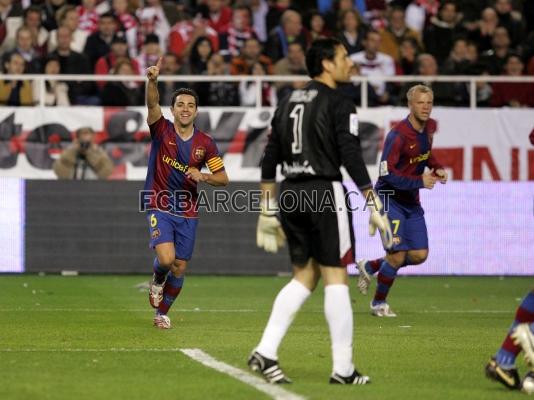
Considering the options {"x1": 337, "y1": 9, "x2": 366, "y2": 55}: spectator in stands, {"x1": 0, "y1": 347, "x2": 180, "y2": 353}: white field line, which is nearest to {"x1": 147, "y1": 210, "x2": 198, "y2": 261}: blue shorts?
{"x1": 0, "y1": 347, "x2": 180, "y2": 353}: white field line

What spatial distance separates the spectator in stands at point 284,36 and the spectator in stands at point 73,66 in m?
3.11

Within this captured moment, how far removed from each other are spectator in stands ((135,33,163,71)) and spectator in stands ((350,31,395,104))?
10.4ft

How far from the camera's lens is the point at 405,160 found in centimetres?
1394

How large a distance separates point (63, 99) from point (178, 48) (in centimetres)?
230

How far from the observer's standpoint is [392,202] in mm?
14141

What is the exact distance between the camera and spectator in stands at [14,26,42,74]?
802 inches

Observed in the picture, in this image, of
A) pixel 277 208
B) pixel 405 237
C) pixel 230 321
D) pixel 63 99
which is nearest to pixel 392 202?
pixel 405 237

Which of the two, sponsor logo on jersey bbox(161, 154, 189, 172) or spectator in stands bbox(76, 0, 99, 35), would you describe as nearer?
sponsor logo on jersey bbox(161, 154, 189, 172)

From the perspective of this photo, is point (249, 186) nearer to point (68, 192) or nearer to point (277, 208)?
point (68, 192)

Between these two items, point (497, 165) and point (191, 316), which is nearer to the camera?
point (191, 316)

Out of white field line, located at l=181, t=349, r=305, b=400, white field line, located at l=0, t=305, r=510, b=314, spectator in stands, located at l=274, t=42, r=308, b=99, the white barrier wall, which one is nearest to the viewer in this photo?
white field line, located at l=181, t=349, r=305, b=400

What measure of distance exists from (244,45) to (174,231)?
928cm

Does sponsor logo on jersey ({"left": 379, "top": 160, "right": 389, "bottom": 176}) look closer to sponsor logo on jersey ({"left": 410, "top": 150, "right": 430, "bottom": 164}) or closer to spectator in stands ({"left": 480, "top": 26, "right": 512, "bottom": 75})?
sponsor logo on jersey ({"left": 410, "top": 150, "right": 430, "bottom": 164})

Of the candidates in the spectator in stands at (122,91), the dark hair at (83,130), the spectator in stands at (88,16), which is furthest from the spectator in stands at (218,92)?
the spectator in stands at (88,16)
